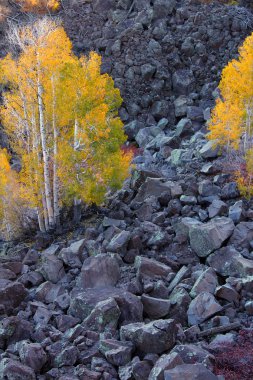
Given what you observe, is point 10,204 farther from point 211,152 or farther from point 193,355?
point 193,355

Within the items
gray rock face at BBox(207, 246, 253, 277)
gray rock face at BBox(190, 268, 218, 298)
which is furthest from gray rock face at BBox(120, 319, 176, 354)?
gray rock face at BBox(207, 246, 253, 277)

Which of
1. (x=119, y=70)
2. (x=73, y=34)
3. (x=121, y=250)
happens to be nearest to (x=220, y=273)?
(x=121, y=250)

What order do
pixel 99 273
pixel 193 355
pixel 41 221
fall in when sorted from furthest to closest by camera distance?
pixel 41 221
pixel 99 273
pixel 193 355

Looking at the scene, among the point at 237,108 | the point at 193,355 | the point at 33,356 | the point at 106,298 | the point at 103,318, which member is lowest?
the point at 106,298

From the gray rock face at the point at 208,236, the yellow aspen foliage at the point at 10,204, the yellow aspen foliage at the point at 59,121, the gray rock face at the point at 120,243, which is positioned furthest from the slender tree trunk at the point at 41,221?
the gray rock face at the point at 208,236

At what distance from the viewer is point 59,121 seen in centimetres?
1848

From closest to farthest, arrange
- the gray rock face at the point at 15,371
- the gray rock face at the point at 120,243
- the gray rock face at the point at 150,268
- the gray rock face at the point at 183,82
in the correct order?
the gray rock face at the point at 15,371, the gray rock face at the point at 150,268, the gray rock face at the point at 120,243, the gray rock face at the point at 183,82

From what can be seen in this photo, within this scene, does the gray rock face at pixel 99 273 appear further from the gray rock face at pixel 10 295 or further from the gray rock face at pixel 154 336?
the gray rock face at pixel 154 336

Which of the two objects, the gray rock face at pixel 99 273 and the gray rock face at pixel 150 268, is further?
the gray rock face at pixel 150 268

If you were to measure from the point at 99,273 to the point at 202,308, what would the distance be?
3664 mm

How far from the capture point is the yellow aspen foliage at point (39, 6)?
4809 centimetres

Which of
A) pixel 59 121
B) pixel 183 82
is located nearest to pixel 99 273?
pixel 59 121

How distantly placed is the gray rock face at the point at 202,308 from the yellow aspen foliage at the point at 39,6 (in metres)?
44.8

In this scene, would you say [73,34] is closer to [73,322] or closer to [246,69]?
[246,69]
